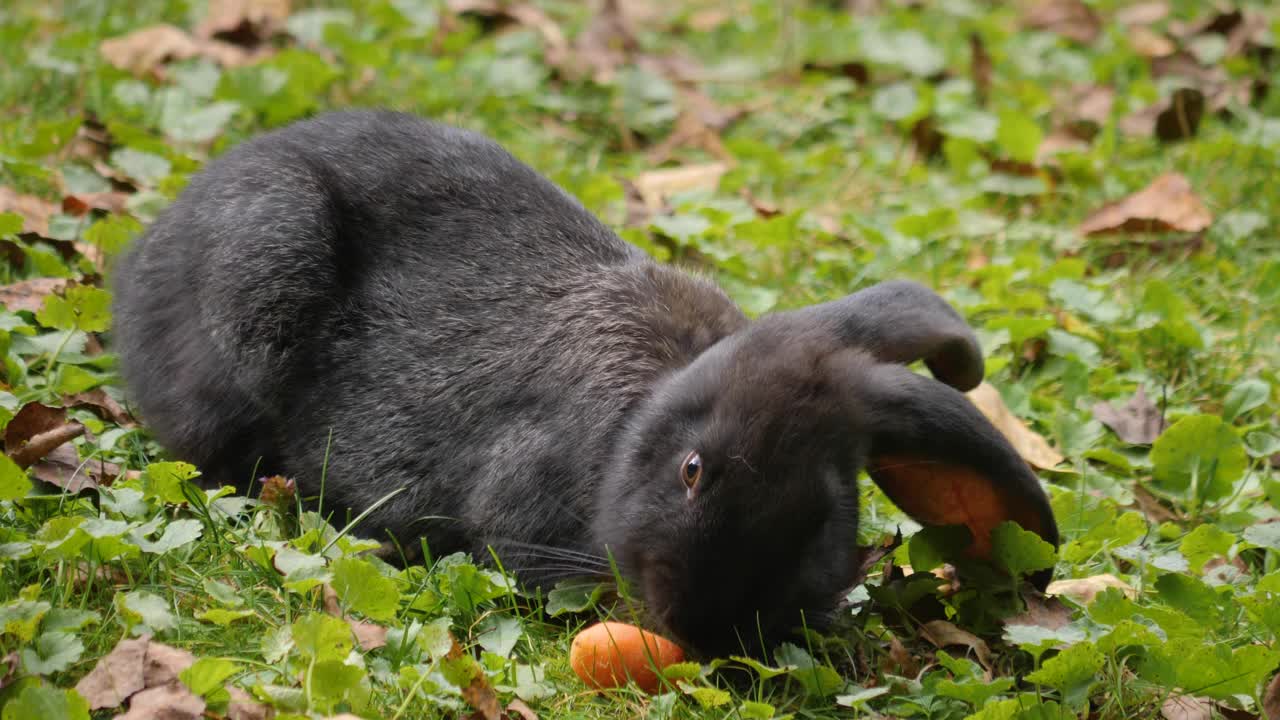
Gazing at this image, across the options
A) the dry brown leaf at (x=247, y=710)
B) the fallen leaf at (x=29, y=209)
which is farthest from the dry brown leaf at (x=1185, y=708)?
the fallen leaf at (x=29, y=209)

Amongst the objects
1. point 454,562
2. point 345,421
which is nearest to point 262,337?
point 345,421

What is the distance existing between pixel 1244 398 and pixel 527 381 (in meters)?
2.52

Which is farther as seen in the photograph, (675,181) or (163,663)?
(675,181)

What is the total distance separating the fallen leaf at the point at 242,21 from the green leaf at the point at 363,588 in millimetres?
4938

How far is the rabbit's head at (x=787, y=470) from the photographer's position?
3125 millimetres

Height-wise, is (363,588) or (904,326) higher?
(904,326)

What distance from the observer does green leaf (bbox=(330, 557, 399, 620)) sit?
10.8ft

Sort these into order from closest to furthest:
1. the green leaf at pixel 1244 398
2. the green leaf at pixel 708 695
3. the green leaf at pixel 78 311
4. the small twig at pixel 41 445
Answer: the green leaf at pixel 708 695, the small twig at pixel 41 445, the green leaf at pixel 78 311, the green leaf at pixel 1244 398

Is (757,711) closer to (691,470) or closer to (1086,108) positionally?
(691,470)

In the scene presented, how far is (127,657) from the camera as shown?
9.81ft

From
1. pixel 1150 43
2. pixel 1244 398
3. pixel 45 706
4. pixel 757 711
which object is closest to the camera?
pixel 45 706

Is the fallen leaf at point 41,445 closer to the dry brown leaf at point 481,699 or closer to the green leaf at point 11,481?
the green leaf at point 11,481

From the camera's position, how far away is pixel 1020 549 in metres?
3.48

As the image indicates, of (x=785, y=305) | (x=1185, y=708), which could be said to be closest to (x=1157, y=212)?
(x=785, y=305)
